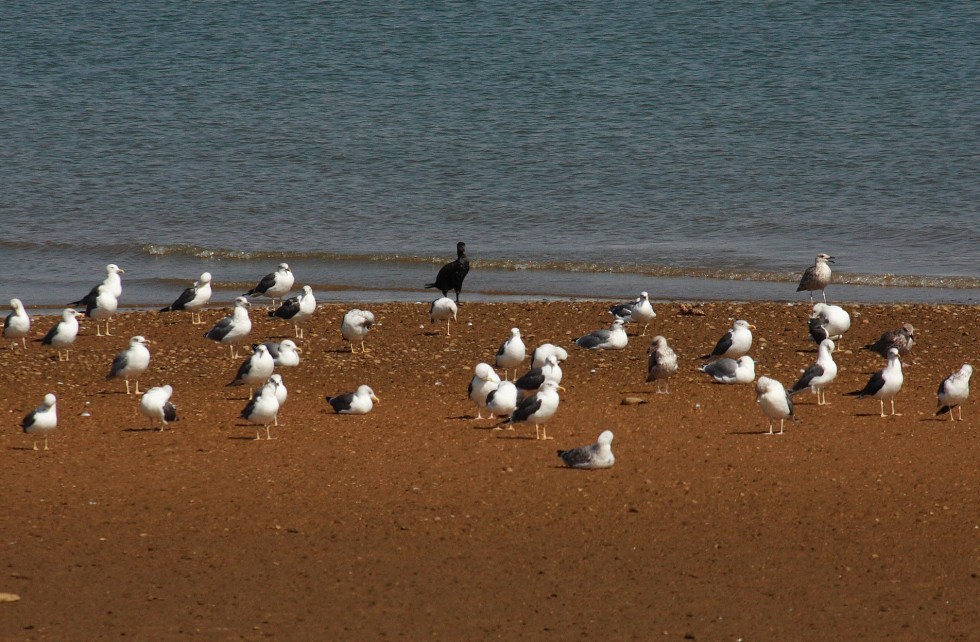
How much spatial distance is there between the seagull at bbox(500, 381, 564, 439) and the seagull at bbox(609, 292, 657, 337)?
5060 mm

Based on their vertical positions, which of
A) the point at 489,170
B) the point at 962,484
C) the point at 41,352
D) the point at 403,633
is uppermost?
the point at 489,170

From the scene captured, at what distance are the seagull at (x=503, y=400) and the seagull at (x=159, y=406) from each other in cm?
309

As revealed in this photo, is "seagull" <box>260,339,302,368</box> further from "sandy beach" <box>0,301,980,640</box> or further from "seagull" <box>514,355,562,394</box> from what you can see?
"seagull" <box>514,355,562,394</box>

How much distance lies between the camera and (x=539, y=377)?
46.3 feet

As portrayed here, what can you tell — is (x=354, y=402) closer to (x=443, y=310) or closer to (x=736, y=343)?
(x=443, y=310)

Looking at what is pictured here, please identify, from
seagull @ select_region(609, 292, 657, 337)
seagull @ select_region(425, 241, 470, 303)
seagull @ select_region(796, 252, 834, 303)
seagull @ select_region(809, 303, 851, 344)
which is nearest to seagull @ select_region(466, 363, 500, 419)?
seagull @ select_region(609, 292, 657, 337)

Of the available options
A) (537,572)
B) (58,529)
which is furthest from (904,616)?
(58,529)

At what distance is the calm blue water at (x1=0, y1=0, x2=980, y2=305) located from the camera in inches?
1000

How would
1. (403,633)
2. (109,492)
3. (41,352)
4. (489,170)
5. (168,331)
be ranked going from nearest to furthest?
(403,633), (109,492), (41,352), (168,331), (489,170)

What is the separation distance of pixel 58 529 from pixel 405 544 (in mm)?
2608

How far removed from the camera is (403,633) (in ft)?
27.5

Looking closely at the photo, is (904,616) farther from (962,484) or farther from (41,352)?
(41,352)

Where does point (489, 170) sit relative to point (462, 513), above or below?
above

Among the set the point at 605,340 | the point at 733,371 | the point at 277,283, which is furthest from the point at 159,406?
the point at 277,283
